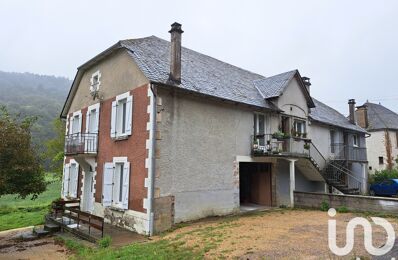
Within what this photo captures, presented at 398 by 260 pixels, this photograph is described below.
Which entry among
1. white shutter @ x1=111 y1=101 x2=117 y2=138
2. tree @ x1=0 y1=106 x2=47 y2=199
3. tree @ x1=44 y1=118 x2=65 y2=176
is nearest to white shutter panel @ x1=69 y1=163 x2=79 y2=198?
white shutter @ x1=111 y1=101 x2=117 y2=138

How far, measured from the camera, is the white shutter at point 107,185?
12912mm

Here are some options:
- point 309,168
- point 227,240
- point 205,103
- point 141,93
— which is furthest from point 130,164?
point 309,168

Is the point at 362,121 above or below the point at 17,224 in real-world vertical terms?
above

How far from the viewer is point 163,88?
11.9 metres

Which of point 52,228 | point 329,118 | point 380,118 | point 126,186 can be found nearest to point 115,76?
point 126,186

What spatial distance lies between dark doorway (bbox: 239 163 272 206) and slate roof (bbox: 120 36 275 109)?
12.3ft

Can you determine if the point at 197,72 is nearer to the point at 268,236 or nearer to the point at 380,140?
the point at 268,236

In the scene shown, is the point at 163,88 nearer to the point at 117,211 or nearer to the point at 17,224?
the point at 117,211

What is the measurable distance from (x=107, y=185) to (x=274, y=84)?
1084 centimetres

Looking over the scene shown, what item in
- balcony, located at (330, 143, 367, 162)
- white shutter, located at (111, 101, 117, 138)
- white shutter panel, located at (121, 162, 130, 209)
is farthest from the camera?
balcony, located at (330, 143, 367, 162)

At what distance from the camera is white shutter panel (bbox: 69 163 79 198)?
17234mm

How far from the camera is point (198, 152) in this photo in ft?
42.0

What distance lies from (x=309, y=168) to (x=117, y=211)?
11104 millimetres

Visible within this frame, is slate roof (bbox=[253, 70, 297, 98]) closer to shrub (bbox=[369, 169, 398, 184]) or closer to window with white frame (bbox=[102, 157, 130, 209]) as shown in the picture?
window with white frame (bbox=[102, 157, 130, 209])
